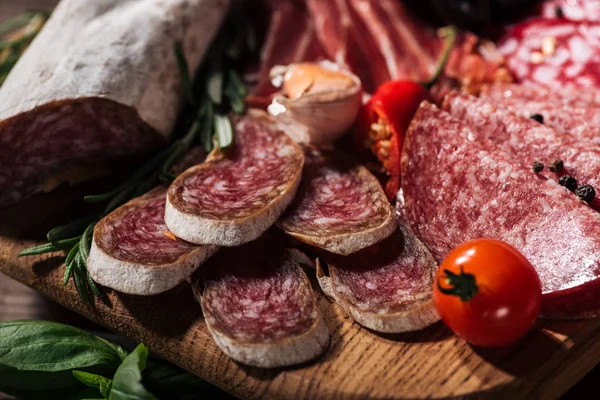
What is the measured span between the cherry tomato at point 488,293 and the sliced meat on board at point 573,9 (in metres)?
1.90

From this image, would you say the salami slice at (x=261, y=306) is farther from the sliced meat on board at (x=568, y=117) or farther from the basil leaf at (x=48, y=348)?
the sliced meat on board at (x=568, y=117)

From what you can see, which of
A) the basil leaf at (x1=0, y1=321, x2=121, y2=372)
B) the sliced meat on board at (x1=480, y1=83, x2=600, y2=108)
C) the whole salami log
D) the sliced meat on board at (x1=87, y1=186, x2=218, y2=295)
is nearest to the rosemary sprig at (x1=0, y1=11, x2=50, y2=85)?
the whole salami log

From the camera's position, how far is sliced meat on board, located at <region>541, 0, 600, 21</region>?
3123mm

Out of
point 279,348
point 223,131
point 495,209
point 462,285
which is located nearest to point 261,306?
point 279,348

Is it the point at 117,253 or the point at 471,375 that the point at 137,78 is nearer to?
the point at 117,253

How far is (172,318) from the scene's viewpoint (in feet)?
6.84

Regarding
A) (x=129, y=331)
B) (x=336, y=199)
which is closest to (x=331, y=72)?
(x=336, y=199)

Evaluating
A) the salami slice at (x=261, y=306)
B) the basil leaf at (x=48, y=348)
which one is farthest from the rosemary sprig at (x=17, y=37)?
the salami slice at (x=261, y=306)

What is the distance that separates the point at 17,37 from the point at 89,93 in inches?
51.1

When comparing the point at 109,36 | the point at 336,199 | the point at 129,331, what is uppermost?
the point at 109,36

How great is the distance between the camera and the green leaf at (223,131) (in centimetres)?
260

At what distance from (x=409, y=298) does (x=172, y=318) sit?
0.77 m

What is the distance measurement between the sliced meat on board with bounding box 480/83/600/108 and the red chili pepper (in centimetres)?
34

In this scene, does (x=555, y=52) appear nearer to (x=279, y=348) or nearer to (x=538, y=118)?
(x=538, y=118)
